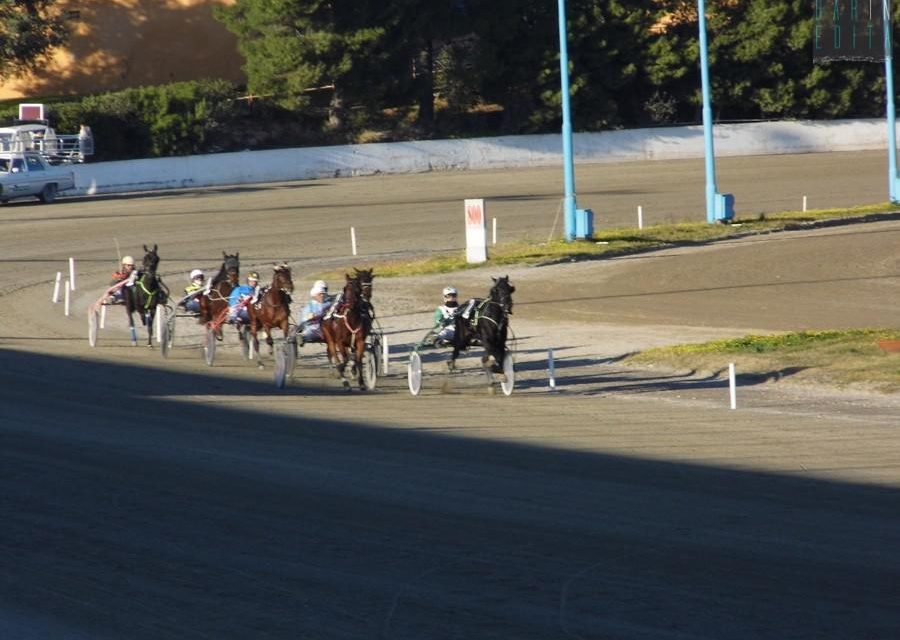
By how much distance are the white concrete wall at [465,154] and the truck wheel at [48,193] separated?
2.18 m

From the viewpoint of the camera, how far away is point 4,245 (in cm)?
3841

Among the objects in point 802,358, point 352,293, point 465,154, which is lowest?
point 802,358

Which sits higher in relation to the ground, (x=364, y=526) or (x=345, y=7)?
(x=345, y=7)

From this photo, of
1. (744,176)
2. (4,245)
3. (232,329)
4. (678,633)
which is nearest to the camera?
(678,633)

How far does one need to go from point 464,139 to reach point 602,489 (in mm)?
49308

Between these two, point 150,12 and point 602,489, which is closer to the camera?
point 602,489

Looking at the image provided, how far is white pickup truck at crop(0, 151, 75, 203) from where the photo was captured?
1860 inches

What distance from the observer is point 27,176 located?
47625 millimetres

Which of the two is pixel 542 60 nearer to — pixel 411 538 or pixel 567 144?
pixel 567 144

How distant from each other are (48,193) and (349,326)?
33.6 meters

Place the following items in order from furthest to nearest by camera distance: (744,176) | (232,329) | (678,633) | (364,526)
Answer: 1. (744,176)
2. (232,329)
3. (364,526)
4. (678,633)

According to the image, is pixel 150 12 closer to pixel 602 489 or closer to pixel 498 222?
pixel 498 222

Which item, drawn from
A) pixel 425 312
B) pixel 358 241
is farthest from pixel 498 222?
pixel 425 312

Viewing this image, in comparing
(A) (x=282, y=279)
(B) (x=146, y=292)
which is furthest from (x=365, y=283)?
(B) (x=146, y=292)
